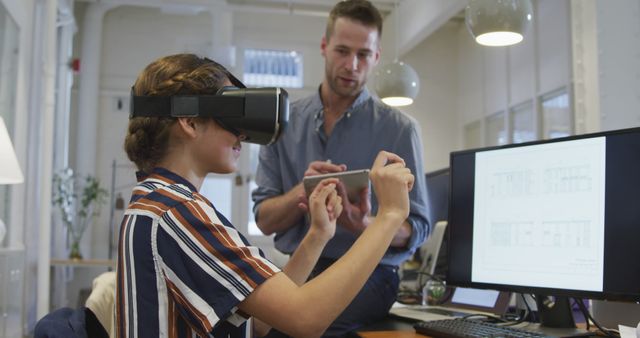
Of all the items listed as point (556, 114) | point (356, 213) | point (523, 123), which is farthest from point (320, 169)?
point (523, 123)

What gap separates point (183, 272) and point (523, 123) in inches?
235

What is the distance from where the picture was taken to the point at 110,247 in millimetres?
6961

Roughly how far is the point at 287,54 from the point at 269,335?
6.33 metres

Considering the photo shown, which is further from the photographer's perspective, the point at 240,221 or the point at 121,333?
the point at 240,221

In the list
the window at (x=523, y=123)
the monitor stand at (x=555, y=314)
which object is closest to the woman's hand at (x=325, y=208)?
the monitor stand at (x=555, y=314)

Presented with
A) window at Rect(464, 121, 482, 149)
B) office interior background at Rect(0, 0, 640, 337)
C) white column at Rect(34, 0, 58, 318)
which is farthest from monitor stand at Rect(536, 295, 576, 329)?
window at Rect(464, 121, 482, 149)

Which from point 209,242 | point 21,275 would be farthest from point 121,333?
point 21,275

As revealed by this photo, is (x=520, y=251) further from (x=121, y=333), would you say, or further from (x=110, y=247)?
(x=110, y=247)

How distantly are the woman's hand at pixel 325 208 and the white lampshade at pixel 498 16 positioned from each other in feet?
5.01

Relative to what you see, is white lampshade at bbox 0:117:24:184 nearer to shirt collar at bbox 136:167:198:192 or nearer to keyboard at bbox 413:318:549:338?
shirt collar at bbox 136:167:198:192

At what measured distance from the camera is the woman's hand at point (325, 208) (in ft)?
4.54

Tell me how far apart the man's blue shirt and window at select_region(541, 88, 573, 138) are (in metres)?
4.04

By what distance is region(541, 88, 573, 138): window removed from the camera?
555 cm

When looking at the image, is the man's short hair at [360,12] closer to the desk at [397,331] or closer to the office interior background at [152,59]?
the desk at [397,331]
